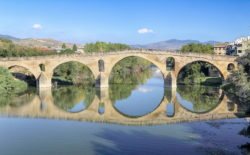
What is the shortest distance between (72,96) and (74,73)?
15932 millimetres

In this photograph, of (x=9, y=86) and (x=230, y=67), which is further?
(x=230, y=67)

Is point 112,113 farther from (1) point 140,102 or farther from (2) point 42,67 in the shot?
(2) point 42,67

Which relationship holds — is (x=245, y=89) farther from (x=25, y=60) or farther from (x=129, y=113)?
(x=25, y=60)

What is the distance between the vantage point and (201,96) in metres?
45.8

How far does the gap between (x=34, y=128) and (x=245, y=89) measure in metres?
18.9

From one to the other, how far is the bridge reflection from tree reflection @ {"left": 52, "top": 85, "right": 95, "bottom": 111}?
2.70ft

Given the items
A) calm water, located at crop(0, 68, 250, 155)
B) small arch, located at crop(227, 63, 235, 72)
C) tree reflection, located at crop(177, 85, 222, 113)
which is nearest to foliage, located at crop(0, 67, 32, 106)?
calm water, located at crop(0, 68, 250, 155)

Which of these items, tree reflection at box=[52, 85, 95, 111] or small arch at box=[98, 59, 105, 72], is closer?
tree reflection at box=[52, 85, 95, 111]

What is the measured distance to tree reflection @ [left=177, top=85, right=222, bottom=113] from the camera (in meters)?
38.7

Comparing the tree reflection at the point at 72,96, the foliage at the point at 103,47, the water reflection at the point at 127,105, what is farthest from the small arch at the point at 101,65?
the foliage at the point at 103,47

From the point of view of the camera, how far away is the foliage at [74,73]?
62.4 meters

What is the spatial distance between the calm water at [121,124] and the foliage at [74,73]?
12911mm

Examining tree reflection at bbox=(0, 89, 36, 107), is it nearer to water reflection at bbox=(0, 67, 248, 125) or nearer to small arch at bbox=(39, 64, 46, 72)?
water reflection at bbox=(0, 67, 248, 125)

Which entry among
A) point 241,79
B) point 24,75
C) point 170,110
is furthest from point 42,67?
point 241,79
